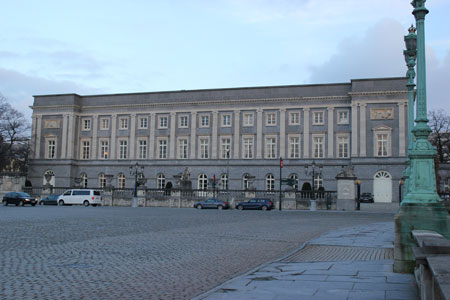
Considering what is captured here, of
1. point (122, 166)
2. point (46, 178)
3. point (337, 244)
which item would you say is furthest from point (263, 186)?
point (337, 244)

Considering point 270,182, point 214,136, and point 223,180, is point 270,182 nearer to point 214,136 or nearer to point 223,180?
point 223,180

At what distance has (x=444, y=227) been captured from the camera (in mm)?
10250

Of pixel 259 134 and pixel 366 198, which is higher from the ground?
pixel 259 134

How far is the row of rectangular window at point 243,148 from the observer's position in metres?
63.5

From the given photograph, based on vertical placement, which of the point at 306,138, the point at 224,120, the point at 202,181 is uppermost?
the point at 224,120

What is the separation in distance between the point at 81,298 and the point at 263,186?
59.3 m

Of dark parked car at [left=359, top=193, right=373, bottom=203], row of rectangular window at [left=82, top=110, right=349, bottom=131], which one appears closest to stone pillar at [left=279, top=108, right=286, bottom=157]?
row of rectangular window at [left=82, top=110, right=349, bottom=131]

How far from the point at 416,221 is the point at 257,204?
40131 millimetres

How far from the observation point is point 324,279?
9.13 m

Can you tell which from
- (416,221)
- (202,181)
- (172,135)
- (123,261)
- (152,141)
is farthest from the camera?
(152,141)

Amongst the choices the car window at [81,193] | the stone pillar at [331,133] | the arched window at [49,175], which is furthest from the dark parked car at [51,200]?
the stone pillar at [331,133]

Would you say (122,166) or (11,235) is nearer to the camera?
(11,235)

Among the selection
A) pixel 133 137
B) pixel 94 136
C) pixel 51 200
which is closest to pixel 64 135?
pixel 94 136

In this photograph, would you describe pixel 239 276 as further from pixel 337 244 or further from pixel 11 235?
pixel 11 235
